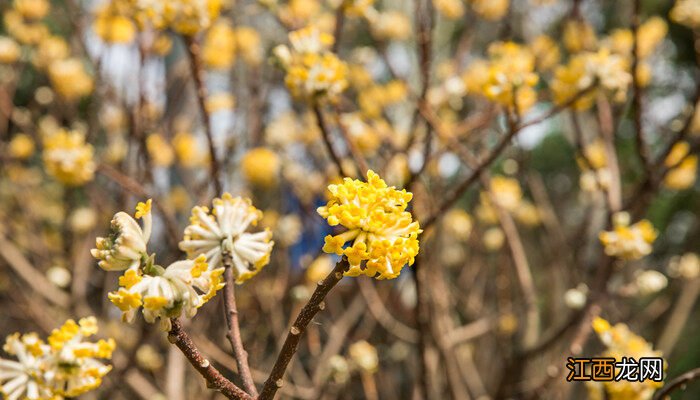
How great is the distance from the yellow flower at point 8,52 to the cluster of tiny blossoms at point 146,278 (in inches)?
108

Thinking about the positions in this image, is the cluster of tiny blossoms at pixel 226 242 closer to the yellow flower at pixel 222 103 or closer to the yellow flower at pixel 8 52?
the yellow flower at pixel 222 103

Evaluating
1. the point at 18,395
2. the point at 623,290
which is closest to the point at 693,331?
the point at 623,290

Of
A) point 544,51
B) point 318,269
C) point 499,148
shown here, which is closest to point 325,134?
point 499,148

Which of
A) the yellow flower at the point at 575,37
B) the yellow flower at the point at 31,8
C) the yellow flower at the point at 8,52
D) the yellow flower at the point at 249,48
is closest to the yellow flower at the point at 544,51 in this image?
the yellow flower at the point at 575,37

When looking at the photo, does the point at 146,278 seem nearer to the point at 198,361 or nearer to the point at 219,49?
the point at 198,361

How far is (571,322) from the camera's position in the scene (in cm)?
184

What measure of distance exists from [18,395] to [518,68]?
3.94 ft

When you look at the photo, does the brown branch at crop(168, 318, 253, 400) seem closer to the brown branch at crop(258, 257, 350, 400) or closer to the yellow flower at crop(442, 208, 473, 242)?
the brown branch at crop(258, 257, 350, 400)

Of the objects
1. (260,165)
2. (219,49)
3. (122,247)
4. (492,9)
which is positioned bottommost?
(122,247)

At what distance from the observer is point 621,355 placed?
4.28 feet

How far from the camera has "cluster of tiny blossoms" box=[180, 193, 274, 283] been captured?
898mm

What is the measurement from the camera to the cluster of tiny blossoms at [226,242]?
0.90 metres

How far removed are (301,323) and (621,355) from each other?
2.73 ft

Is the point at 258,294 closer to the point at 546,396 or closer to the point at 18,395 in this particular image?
the point at 546,396
